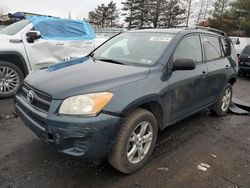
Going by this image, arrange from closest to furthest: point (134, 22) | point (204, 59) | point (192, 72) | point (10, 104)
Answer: point (192, 72)
point (204, 59)
point (10, 104)
point (134, 22)

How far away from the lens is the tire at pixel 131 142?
9.48 ft

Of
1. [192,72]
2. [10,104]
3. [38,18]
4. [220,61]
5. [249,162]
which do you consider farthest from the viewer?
[38,18]

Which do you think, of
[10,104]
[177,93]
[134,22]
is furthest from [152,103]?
[134,22]

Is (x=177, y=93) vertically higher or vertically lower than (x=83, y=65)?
lower

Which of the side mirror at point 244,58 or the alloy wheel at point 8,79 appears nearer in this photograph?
the alloy wheel at point 8,79

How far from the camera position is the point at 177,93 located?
365 cm

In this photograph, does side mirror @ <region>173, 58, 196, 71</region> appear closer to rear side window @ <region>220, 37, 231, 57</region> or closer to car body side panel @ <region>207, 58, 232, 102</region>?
car body side panel @ <region>207, 58, 232, 102</region>

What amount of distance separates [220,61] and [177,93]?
1780 millimetres

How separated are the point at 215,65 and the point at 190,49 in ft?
2.67

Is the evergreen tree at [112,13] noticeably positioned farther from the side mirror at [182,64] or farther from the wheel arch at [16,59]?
the side mirror at [182,64]

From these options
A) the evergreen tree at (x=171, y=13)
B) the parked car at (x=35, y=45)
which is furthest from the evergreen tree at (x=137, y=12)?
the parked car at (x=35, y=45)

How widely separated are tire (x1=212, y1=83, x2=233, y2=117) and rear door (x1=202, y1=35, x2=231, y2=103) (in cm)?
25

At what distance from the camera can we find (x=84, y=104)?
271 cm

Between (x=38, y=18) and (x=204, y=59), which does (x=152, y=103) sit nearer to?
(x=204, y=59)
